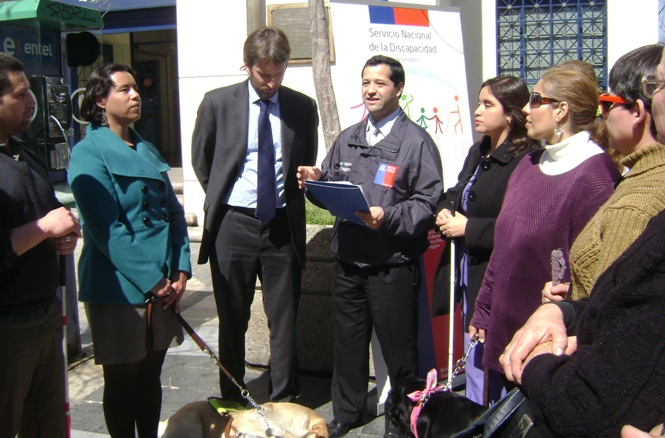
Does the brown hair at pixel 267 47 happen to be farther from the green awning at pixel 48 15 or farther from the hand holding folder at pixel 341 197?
the green awning at pixel 48 15

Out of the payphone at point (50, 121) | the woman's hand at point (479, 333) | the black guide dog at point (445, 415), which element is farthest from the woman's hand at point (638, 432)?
the payphone at point (50, 121)

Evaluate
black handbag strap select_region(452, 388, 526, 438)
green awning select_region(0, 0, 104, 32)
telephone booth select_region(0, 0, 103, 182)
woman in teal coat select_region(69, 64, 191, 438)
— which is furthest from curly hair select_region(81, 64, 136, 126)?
green awning select_region(0, 0, 104, 32)

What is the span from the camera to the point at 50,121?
10852 millimetres

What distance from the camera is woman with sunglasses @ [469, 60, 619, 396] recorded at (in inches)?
99.4

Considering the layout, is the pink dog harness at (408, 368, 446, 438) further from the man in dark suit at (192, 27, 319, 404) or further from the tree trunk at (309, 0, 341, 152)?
the tree trunk at (309, 0, 341, 152)

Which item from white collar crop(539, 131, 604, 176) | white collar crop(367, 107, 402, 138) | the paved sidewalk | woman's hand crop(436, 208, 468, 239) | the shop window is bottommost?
the paved sidewalk

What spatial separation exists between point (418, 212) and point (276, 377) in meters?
1.35

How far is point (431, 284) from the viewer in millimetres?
4297

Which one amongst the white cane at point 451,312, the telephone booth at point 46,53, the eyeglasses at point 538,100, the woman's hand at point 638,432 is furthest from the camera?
the telephone booth at point 46,53

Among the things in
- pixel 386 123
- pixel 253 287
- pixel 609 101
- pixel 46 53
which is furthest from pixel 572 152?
pixel 46 53

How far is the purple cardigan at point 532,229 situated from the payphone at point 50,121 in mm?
9356

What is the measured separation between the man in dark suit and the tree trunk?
1969mm

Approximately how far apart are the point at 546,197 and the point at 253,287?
76.0 inches

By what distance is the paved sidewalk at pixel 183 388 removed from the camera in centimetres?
399
